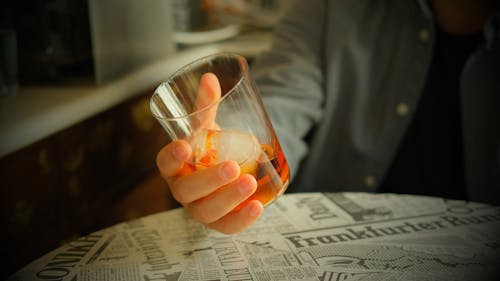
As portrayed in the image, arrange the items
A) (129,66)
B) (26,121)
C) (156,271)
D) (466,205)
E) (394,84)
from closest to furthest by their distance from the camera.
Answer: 1. (156,271)
2. (466,205)
3. (26,121)
4. (394,84)
5. (129,66)

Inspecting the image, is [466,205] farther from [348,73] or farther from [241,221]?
[348,73]

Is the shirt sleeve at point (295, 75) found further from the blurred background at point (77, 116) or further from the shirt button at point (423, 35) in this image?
the blurred background at point (77, 116)

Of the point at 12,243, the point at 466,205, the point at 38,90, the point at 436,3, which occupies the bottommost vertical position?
the point at 12,243

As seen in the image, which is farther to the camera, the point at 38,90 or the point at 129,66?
the point at 129,66

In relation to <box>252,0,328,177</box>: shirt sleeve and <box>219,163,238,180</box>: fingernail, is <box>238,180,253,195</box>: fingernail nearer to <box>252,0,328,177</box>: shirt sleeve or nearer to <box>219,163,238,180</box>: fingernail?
<box>219,163,238,180</box>: fingernail

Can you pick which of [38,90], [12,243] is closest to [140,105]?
[38,90]

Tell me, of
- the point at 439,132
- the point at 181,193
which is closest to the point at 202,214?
the point at 181,193

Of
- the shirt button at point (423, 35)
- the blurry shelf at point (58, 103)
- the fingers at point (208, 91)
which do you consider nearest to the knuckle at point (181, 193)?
the fingers at point (208, 91)
